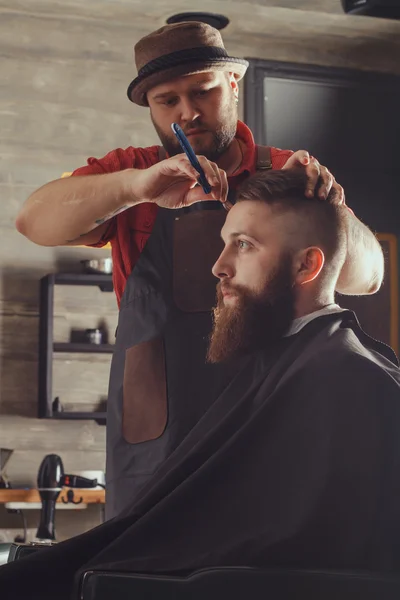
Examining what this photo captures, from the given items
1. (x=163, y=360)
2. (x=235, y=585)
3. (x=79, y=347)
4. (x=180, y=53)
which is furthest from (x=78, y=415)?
(x=235, y=585)

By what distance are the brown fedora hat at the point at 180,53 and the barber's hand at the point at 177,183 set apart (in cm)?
23

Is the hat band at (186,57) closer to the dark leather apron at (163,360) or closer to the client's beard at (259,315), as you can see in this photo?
the dark leather apron at (163,360)

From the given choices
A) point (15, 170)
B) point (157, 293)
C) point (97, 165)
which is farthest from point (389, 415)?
point (15, 170)

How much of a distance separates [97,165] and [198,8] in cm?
393

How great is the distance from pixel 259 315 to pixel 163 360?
0.21 meters

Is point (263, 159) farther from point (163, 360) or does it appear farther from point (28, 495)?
point (28, 495)

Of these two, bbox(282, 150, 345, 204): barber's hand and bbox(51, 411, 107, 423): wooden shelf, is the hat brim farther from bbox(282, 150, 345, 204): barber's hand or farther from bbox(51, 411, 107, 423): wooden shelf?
A: bbox(51, 411, 107, 423): wooden shelf

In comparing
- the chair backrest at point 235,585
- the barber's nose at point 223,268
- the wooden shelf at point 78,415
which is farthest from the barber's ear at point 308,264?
the wooden shelf at point 78,415

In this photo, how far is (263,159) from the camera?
2.01 m

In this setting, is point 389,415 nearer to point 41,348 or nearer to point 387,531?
point 387,531

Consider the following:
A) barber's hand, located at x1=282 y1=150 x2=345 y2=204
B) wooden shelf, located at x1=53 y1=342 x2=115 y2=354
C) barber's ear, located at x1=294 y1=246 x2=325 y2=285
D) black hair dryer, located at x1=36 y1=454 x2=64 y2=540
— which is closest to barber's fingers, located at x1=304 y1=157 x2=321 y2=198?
barber's hand, located at x1=282 y1=150 x2=345 y2=204

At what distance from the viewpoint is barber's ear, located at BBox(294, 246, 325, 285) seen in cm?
171

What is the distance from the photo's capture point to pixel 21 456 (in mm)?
5582

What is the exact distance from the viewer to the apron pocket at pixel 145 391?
1.76m
